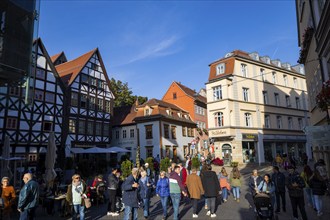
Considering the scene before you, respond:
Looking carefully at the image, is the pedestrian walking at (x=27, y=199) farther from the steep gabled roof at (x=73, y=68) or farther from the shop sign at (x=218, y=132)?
the shop sign at (x=218, y=132)

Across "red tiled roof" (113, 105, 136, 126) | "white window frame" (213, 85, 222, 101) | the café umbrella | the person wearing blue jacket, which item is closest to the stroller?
the person wearing blue jacket

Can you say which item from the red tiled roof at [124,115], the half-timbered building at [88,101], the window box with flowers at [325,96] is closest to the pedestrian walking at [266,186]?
the window box with flowers at [325,96]

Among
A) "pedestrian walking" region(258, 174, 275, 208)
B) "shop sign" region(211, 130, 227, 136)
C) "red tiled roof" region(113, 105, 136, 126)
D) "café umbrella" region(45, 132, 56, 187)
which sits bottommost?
"pedestrian walking" region(258, 174, 275, 208)

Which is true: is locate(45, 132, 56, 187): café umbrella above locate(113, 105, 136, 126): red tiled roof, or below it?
below

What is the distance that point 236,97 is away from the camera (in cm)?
3036

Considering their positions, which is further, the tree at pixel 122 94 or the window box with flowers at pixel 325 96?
the tree at pixel 122 94

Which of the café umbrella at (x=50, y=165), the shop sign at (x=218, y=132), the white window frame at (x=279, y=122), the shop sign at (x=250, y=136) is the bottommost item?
the café umbrella at (x=50, y=165)

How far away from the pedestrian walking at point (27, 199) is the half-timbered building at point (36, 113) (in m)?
15.7

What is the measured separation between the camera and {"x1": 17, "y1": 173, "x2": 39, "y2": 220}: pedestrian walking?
22.7ft

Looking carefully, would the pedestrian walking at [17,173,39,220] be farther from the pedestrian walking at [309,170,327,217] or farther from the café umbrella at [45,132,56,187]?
the pedestrian walking at [309,170,327,217]

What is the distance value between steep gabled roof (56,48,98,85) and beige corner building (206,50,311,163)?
15860 millimetres

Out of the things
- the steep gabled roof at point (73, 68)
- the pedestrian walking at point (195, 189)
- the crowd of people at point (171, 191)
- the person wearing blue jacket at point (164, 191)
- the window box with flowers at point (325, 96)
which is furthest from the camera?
the steep gabled roof at point (73, 68)

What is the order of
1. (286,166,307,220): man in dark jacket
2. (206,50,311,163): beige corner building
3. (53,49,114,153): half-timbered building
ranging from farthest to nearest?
1. (206,50,311,163): beige corner building
2. (53,49,114,153): half-timbered building
3. (286,166,307,220): man in dark jacket

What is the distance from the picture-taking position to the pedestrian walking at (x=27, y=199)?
22.7 feet
